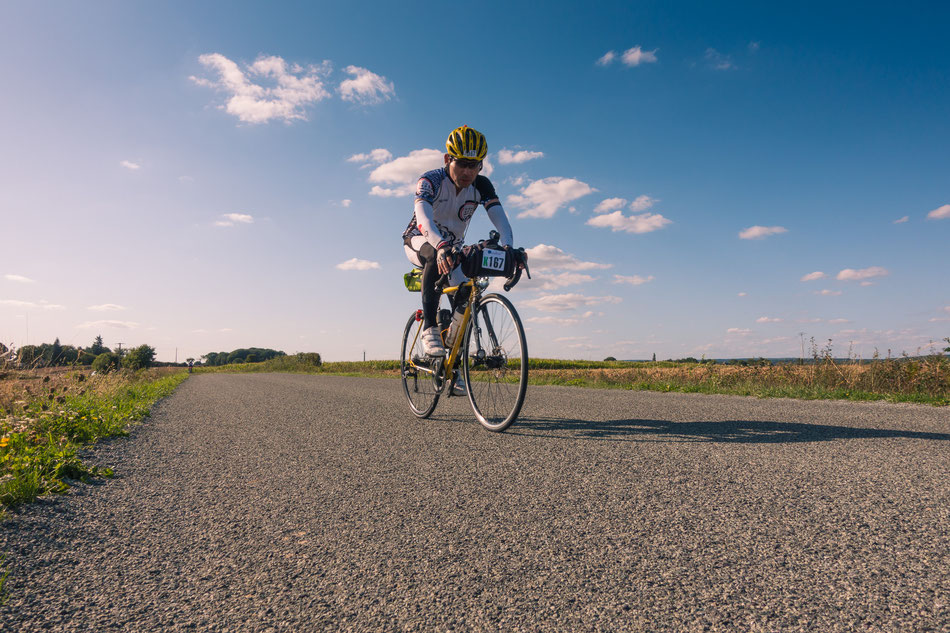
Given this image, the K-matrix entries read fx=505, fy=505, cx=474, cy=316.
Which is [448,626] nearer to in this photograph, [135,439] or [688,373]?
[135,439]

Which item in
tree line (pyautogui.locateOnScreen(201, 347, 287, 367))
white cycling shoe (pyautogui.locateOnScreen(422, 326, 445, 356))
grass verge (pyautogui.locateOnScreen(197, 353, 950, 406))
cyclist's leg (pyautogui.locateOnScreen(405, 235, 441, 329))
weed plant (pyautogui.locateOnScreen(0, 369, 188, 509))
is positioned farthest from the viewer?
tree line (pyautogui.locateOnScreen(201, 347, 287, 367))

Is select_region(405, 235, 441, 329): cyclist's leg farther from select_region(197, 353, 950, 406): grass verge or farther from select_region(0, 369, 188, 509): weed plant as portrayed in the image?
select_region(197, 353, 950, 406): grass verge

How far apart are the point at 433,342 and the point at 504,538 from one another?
3.49 meters

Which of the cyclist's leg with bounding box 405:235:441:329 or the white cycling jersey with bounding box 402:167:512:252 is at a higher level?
the white cycling jersey with bounding box 402:167:512:252

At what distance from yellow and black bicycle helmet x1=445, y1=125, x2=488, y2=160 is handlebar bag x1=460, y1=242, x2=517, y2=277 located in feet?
3.16

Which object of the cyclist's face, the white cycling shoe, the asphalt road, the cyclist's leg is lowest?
the asphalt road

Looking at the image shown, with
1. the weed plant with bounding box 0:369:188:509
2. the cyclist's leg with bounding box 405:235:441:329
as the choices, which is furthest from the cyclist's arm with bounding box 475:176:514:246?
the weed plant with bounding box 0:369:188:509

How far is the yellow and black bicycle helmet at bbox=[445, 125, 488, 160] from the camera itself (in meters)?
5.13

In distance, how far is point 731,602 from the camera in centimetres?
160

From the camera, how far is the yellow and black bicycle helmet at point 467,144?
16.8ft

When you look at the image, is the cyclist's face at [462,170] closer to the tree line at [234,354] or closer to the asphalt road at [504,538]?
the asphalt road at [504,538]

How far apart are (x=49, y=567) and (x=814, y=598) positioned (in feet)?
9.07

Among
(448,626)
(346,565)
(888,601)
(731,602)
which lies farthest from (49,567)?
(888,601)

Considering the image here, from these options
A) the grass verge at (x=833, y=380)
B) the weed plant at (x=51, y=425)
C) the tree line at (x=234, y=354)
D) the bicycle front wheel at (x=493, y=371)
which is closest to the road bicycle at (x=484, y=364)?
the bicycle front wheel at (x=493, y=371)
